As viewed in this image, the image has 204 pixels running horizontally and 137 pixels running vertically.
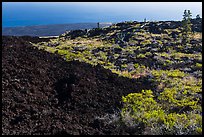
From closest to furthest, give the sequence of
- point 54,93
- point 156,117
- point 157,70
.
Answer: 1. point 156,117
2. point 54,93
3. point 157,70

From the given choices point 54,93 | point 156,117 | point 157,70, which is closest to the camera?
point 156,117

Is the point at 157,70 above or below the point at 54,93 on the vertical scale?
below

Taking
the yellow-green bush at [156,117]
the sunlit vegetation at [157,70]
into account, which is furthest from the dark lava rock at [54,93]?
the sunlit vegetation at [157,70]

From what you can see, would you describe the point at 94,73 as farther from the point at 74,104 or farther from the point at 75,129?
the point at 75,129

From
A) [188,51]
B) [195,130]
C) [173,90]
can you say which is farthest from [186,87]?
[188,51]

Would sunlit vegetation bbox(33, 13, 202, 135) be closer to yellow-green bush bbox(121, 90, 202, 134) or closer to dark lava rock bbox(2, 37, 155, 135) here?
yellow-green bush bbox(121, 90, 202, 134)

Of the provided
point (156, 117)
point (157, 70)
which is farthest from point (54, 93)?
point (157, 70)

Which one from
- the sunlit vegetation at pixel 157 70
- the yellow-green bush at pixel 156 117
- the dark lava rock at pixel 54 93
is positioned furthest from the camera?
the sunlit vegetation at pixel 157 70

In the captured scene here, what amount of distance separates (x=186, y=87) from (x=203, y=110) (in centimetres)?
519

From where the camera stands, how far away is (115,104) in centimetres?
1964

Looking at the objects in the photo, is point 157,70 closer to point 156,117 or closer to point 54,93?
point 54,93

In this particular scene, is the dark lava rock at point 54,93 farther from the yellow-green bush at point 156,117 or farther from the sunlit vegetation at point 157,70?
the sunlit vegetation at point 157,70

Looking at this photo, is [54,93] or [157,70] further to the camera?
[157,70]

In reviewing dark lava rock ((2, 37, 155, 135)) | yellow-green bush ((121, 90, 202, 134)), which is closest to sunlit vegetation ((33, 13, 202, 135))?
yellow-green bush ((121, 90, 202, 134))
